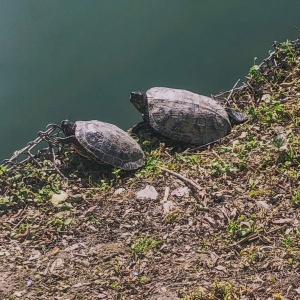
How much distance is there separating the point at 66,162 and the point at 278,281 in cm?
300

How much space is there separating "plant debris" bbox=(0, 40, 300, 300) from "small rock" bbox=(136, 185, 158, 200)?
2cm

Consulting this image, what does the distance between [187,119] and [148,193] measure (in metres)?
1.28

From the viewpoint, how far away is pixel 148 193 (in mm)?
5484

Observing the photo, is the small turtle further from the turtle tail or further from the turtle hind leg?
the turtle tail

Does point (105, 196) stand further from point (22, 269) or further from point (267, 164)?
point (267, 164)

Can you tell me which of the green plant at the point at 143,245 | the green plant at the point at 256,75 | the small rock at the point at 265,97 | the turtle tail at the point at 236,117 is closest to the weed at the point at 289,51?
the green plant at the point at 256,75

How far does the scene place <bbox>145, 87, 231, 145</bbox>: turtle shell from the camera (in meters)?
6.40

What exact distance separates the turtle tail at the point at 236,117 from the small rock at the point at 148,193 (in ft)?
5.15

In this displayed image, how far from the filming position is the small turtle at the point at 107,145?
5941 mm

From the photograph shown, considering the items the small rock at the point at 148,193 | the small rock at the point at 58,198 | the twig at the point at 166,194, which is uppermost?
the small rock at the point at 58,198

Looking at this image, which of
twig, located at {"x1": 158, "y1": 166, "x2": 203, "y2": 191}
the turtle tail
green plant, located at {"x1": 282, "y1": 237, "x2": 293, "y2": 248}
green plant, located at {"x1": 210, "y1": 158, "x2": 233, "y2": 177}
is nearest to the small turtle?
twig, located at {"x1": 158, "y1": 166, "x2": 203, "y2": 191}

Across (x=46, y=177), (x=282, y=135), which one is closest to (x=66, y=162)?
(x=46, y=177)

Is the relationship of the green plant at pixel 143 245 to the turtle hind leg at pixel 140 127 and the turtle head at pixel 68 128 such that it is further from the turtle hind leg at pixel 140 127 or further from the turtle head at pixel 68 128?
the turtle hind leg at pixel 140 127

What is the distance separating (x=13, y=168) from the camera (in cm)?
603
